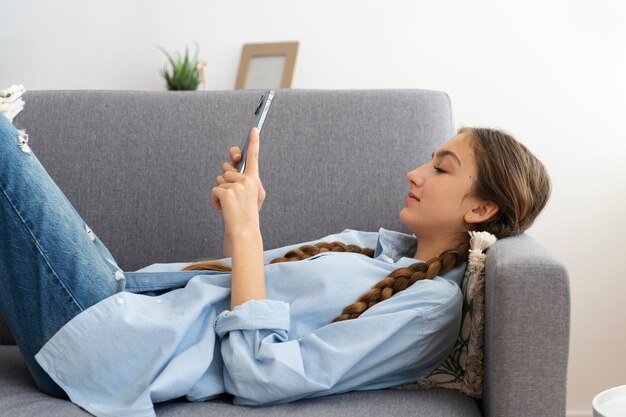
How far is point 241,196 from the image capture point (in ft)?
4.77

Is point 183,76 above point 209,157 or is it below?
above

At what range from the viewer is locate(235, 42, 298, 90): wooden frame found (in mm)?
2900

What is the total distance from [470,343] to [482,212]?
285mm

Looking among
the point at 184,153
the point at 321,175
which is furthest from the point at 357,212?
the point at 184,153

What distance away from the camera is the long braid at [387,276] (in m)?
1.43

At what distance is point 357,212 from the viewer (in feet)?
6.14

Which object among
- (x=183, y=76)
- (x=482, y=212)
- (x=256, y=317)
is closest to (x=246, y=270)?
(x=256, y=317)

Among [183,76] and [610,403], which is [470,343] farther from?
[183,76]

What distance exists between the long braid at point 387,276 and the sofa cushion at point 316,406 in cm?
15

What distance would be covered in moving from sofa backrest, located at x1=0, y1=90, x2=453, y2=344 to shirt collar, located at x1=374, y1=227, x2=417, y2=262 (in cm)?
14

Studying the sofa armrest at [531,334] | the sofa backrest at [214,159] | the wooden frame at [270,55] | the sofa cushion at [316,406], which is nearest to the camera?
the sofa armrest at [531,334]

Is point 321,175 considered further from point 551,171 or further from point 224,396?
point 551,171

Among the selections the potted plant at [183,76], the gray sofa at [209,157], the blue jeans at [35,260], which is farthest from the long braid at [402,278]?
the potted plant at [183,76]

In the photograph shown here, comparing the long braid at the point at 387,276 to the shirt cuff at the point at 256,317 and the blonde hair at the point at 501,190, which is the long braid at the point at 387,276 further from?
the shirt cuff at the point at 256,317
